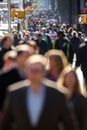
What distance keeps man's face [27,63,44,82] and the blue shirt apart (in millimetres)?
117

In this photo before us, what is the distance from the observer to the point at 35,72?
5.89 meters

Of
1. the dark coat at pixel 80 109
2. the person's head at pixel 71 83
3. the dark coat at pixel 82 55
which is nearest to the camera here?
the dark coat at pixel 80 109

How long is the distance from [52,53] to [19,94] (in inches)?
101

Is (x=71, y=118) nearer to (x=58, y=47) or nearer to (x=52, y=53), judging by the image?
(x=52, y=53)

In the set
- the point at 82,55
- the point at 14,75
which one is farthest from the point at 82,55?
the point at 14,75

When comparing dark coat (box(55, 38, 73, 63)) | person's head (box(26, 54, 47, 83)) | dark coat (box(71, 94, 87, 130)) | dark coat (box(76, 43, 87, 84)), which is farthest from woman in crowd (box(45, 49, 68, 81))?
dark coat (box(55, 38, 73, 63))

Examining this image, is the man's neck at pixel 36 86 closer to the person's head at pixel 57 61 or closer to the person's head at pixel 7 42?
the person's head at pixel 57 61

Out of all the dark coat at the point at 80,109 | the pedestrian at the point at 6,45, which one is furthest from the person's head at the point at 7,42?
the dark coat at the point at 80,109

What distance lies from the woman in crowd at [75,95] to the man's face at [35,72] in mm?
770

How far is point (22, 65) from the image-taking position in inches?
340

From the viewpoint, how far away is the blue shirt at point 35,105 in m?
5.93


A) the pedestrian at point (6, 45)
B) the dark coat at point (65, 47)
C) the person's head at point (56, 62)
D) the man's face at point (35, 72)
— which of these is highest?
the man's face at point (35, 72)

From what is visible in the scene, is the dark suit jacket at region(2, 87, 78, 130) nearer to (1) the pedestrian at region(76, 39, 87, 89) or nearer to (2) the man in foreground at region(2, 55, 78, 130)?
(2) the man in foreground at region(2, 55, 78, 130)

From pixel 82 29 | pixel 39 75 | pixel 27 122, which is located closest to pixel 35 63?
pixel 39 75
